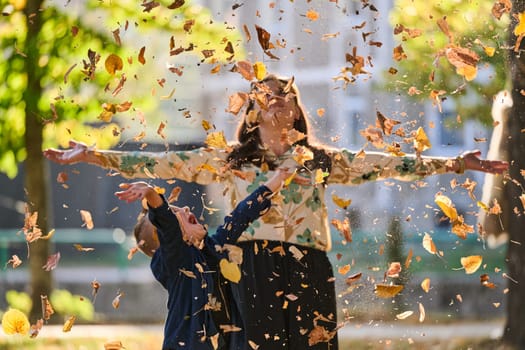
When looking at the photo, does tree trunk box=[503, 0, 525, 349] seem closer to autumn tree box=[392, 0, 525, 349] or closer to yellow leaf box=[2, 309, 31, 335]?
autumn tree box=[392, 0, 525, 349]

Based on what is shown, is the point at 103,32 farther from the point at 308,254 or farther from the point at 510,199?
the point at 308,254

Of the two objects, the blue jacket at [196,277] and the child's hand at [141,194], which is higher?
the child's hand at [141,194]

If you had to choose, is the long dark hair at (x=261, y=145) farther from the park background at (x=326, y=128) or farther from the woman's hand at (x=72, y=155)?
the woman's hand at (x=72, y=155)

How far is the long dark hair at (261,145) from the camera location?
3271 mm

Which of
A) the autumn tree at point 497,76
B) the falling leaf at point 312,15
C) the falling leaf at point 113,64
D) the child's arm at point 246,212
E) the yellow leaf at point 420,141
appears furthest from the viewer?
the autumn tree at point 497,76

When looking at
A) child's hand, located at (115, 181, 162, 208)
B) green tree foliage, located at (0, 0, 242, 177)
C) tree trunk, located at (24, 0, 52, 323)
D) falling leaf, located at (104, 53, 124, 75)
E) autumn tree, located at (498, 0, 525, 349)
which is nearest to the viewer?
child's hand, located at (115, 181, 162, 208)

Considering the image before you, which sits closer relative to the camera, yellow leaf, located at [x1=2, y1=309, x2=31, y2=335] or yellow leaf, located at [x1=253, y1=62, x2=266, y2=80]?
yellow leaf, located at [x1=253, y1=62, x2=266, y2=80]

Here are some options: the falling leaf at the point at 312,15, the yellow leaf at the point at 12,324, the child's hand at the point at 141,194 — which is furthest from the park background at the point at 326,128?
the child's hand at the point at 141,194

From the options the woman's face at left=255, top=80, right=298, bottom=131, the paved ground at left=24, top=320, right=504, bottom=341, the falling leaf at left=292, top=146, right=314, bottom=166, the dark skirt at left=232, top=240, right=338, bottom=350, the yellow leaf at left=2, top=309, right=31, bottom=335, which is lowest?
the paved ground at left=24, top=320, right=504, bottom=341

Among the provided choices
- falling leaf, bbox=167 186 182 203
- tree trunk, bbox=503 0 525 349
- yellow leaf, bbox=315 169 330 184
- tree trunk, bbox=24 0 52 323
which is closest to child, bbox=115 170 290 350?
yellow leaf, bbox=315 169 330 184

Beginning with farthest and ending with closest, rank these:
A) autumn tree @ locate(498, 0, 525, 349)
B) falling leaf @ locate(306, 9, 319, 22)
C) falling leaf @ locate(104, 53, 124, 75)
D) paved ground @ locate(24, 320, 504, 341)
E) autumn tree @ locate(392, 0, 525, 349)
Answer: paved ground @ locate(24, 320, 504, 341), autumn tree @ locate(498, 0, 525, 349), autumn tree @ locate(392, 0, 525, 349), falling leaf @ locate(306, 9, 319, 22), falling leaf @ locate(104, 53, 124, 75)

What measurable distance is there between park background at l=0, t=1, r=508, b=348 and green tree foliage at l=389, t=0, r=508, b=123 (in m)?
0.01

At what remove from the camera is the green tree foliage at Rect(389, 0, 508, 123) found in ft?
14.8

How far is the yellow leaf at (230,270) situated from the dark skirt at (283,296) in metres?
0.02
